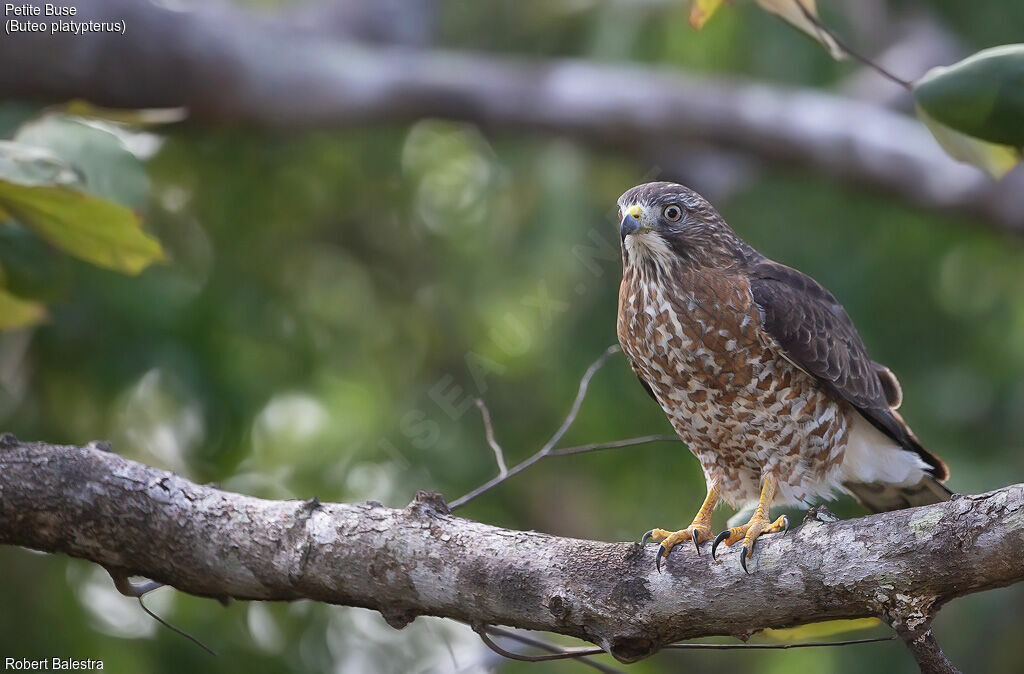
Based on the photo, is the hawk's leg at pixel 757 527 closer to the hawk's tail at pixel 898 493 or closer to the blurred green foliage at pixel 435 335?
the hawk's tail at pixel 898 493

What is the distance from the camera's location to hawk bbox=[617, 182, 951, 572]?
11.1 ft

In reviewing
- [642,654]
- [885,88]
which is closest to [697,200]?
[642,654]

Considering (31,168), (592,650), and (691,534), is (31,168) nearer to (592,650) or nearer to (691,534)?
(592,650)

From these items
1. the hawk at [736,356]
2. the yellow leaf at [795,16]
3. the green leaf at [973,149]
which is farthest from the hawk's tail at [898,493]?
the yellow leaf at [795,16]

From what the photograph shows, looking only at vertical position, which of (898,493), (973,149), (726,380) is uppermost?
(973,149)

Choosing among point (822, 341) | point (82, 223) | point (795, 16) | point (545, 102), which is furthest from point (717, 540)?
point (545, 102)

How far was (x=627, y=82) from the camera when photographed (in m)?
6.49

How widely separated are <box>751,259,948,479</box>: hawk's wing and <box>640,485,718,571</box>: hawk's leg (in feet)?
1.77

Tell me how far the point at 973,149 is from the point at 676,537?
1.29m

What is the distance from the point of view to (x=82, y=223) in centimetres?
303

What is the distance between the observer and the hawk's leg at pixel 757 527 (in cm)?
257

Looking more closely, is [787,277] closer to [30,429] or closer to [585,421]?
[585,421]

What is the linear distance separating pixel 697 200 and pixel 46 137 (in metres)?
2.13

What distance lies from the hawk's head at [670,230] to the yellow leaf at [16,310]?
192 centimetres
